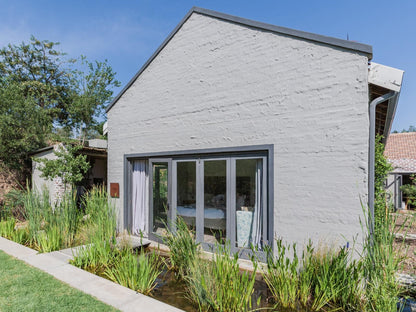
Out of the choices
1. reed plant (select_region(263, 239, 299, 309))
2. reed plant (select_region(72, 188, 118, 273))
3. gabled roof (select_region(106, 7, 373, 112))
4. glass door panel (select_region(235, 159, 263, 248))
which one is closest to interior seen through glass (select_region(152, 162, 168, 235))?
reed plant (select_region(72, 188, 118, 273))

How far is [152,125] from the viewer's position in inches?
266

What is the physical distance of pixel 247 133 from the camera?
512cm

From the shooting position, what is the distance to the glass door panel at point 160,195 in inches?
257

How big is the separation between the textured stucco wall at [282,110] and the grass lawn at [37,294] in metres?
3.43

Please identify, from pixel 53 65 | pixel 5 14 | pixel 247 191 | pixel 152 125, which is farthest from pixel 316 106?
pixel 53 65

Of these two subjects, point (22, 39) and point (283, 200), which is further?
point (22, 39)

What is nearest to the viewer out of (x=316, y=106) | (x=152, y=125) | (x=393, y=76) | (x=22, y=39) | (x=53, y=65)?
(x=393, y=76)

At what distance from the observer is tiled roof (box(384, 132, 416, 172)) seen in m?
15.3

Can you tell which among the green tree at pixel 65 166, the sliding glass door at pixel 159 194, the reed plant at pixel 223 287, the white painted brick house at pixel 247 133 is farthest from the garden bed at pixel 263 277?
the green tree at pixel 65 166

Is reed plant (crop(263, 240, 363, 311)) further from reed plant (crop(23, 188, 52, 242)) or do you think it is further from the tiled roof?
the tiled roof

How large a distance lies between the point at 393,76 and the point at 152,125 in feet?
17.5

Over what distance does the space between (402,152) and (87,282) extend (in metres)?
21.6

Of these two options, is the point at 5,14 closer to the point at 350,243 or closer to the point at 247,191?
the point at 247,191

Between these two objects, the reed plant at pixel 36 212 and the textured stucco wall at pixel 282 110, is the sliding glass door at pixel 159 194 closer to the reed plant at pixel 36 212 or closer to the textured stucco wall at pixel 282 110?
the textured stucco wall at pixel 282 110
